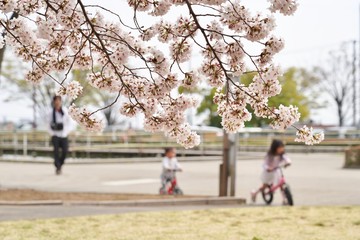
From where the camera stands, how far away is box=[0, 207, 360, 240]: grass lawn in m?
7.27

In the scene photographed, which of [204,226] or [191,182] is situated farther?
[191,182]

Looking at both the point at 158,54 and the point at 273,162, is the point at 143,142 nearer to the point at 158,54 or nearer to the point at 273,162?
the point at 273,162

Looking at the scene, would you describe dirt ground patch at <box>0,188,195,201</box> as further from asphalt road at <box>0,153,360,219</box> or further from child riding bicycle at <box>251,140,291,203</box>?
child riding bicycle at <box>251,140,291,203</box>

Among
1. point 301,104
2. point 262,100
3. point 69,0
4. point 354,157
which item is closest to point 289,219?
point 262,100

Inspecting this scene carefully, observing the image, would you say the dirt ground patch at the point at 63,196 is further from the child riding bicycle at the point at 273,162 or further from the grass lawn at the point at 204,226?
the grass lawn at the point at 204,226

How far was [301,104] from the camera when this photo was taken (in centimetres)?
6231

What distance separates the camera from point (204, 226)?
319 inches

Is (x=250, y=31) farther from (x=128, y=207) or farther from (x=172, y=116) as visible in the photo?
(x=128, y=207)

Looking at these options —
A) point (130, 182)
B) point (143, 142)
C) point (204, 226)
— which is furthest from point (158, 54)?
point (143, 142)

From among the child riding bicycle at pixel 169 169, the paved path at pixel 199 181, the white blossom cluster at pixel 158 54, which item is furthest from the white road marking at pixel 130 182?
the white blossom cluster at pixel 158 54

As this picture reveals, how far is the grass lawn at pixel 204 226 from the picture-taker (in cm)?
727

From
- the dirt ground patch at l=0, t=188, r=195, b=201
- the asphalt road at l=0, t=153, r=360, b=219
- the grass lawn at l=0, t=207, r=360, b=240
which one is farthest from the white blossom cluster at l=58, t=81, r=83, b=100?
the dirt ground patch at l=0, t=188, r=195, b=201

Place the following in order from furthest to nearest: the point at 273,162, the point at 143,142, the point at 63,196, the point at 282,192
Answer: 1. the point at 143,142
2. the point at 63,196
3. the point at 273,162
4. the point at 282,192

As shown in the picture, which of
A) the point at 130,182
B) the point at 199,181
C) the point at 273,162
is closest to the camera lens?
the point at 273,162
